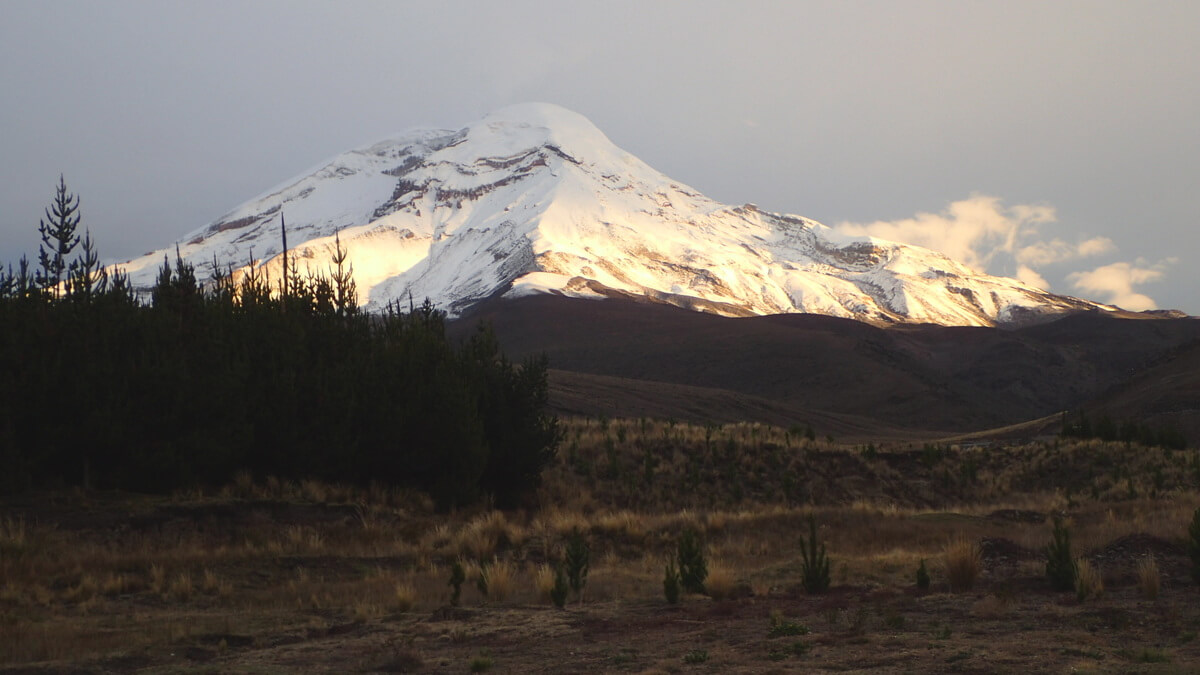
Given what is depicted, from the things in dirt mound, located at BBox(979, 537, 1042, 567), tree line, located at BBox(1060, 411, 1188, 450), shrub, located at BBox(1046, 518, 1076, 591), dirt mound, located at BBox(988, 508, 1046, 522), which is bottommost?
dirt mound, located at BBox(988, 508, 1046, 522)

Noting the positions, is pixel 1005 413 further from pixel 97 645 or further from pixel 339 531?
pixel 97 645

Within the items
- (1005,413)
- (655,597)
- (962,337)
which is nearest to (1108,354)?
(962,337)

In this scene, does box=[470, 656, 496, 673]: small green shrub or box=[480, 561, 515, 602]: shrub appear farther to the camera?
box=[480, 561, 515, 602]: shrub

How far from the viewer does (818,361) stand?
103 metres

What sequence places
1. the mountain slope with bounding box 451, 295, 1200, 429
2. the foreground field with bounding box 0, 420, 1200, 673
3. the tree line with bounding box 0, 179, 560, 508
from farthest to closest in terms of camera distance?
1. the mountain slope with bounding box 451, 295, 1200, 429
2. the tree line with bounding box 0, 179, 560, 508
3. the foreground field with bounding box 0, 420, 1200, 673

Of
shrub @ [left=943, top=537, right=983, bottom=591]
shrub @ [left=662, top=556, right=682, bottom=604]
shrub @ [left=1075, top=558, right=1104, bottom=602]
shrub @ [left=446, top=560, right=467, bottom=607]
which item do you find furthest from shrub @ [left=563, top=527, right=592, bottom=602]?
shrub @ [left=1075, top=558, right=1104, bottom=602]

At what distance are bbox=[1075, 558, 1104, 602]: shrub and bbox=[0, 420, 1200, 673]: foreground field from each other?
8 cm

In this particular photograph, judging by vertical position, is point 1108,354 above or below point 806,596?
above

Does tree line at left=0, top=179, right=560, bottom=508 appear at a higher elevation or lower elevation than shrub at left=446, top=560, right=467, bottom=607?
higher

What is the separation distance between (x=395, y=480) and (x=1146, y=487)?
68.1 feet

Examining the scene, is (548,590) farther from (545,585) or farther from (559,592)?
(559,592)

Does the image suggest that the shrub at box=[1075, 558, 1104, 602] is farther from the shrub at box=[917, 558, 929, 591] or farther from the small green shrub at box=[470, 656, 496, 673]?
the small green shrub at box=[470, 656, 496, 673]

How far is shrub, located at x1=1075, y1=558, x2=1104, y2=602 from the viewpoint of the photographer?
10914 mm

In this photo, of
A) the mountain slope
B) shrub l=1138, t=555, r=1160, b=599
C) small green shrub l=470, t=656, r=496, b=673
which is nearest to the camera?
small green shrub l=470, t=656, r=496, b=673
